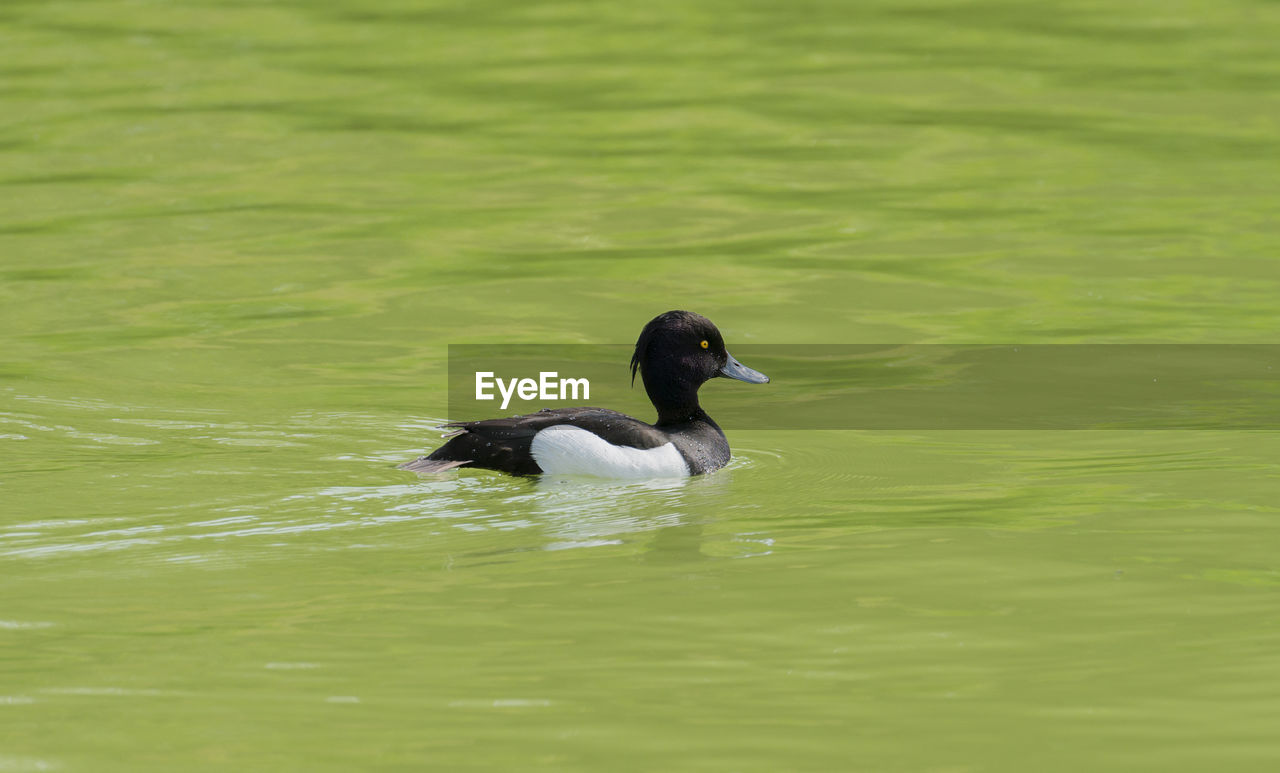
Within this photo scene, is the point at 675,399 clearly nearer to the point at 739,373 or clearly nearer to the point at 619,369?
the point at 739,373

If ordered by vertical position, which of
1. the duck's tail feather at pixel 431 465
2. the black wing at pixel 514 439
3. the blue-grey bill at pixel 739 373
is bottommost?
the duck's tail feather at pixel 431 465

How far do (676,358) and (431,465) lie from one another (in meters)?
1.63

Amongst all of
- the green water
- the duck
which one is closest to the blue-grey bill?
the green water

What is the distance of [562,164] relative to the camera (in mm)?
18375

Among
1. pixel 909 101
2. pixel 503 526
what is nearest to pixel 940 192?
pixel 909 101

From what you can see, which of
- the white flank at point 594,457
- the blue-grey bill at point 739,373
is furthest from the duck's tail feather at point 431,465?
the blue-grey bill at point 739,373

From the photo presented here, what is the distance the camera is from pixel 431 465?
9750 millimetres

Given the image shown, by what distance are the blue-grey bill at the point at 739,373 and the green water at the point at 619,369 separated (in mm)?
404

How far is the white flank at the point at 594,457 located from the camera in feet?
32.1

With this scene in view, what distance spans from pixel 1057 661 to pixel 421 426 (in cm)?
555
